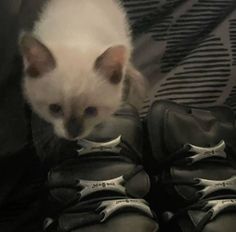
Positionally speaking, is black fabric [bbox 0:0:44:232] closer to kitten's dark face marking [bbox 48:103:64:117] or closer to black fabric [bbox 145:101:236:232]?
kitten's dark face marking [bbox 48:103:64:117]

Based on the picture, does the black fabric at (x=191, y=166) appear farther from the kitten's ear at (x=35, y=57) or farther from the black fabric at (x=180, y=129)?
the kitten's ear at (x=35, y=57)

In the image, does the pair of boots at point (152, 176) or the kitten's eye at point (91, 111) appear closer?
the pair of boots at point (152, 176)

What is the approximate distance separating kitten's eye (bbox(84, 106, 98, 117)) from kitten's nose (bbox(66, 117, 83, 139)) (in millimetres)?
24

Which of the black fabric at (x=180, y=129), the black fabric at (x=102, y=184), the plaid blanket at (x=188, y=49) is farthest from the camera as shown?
the plaid blanket at (x=188, y=49)

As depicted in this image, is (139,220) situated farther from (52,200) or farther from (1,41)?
(1,41)

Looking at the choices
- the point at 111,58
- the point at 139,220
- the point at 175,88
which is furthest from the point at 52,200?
the point at 175,88

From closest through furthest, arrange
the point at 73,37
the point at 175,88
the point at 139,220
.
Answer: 1. the point at 139,220
2. the point at 73,37
3. the point at 175,88

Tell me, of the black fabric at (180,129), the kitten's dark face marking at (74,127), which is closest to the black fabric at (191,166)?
the black fabric at (180,129)

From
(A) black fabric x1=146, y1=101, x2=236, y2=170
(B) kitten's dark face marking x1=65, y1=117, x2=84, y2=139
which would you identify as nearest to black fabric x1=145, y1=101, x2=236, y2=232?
(A) black fabric x1=146, y1=101, x2=236, y2=170

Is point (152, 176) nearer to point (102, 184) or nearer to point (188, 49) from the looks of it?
point (102, 184)

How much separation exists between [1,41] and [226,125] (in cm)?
37

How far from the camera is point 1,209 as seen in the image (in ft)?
2.86

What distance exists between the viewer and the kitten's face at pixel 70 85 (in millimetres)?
819

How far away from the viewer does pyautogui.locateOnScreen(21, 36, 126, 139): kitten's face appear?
32.3 inches
